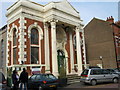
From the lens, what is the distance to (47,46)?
645 inches

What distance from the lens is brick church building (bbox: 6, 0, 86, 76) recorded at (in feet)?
47.9

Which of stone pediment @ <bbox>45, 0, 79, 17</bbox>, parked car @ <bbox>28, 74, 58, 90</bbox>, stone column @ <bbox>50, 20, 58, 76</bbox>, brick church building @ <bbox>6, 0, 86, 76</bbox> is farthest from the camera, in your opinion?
stone pediment @ <bbox>45, 0, 79, 17</bbox>

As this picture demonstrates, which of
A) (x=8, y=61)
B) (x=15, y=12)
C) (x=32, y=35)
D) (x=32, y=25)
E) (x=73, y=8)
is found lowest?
(x=8, y=61)

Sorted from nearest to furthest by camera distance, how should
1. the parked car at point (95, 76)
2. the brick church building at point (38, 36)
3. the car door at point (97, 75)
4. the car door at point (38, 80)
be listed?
the car door at point (38, 80)
the parked car at point (95, 76)
the car door at point (97, 75)
the brick church building at point (38, 36)

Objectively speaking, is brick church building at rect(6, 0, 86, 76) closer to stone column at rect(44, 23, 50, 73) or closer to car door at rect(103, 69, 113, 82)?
stone column at rect(44, 23, 50, 73)

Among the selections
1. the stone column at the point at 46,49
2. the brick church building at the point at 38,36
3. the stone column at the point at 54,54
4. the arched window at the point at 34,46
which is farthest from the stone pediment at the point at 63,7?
the arched window at the point at 34,46

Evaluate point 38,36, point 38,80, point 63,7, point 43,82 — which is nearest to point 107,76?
point 43,82

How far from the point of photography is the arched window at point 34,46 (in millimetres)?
15305

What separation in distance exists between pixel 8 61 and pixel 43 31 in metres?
5.23

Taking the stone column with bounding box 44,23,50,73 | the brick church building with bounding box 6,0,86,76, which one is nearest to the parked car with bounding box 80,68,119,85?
the brick church building with bounding box 6,0,86,76

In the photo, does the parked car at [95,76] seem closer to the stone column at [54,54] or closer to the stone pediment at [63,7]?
the stone column at [54,54]

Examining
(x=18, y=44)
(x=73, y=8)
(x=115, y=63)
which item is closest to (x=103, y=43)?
(x=115, y=63)

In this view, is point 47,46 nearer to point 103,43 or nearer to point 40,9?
point 40,9

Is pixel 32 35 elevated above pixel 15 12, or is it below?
below
